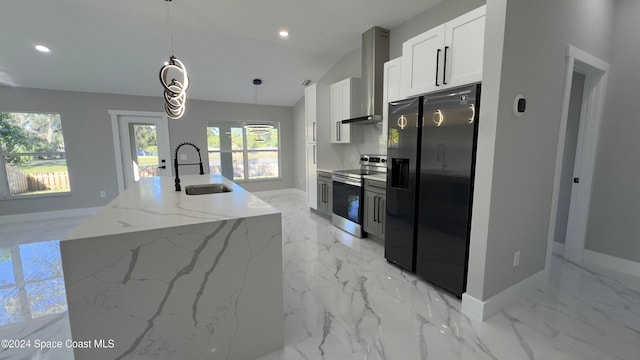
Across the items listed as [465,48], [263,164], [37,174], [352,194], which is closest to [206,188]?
[352,194]

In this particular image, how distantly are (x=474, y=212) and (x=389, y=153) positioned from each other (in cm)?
103

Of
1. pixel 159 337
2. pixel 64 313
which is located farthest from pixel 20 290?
pixel 159 337

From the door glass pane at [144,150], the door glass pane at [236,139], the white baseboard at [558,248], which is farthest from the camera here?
the door glass pane at [236,139]

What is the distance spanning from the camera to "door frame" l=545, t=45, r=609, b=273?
2312mm

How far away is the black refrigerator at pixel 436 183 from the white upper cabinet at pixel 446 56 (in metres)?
0.13

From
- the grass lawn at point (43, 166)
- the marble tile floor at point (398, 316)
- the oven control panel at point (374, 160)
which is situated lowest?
the marble tile floor at point (398, 316)

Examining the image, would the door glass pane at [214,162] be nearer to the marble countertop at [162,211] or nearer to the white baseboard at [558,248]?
the marble countertop at [162,211]

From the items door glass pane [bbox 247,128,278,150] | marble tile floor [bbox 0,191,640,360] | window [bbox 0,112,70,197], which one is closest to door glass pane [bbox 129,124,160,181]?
window [bbox 0,112,70,197]

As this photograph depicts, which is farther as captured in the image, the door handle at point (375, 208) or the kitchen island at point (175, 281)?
the door handle at point (375, 208)

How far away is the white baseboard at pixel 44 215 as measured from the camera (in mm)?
4461

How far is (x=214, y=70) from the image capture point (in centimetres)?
461

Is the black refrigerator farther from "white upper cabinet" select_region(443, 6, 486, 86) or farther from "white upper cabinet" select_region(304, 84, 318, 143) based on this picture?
"white upper cabinet" select_region(304, 84, 318, 143)

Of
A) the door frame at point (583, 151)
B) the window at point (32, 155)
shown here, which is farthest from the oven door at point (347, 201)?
the window at point (32, 155)

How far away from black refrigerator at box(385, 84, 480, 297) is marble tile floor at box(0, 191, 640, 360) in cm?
29
